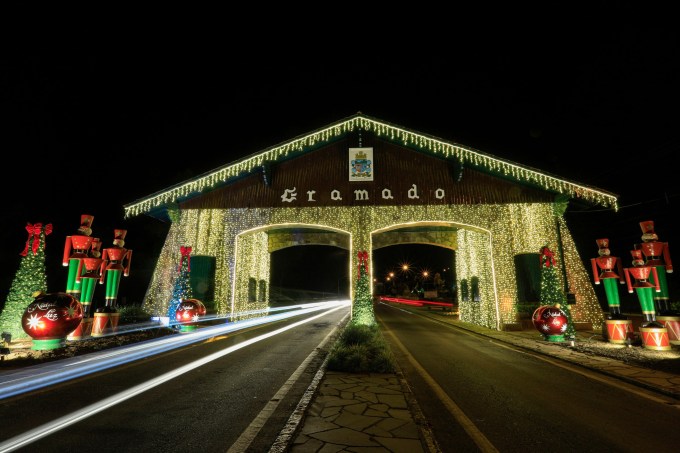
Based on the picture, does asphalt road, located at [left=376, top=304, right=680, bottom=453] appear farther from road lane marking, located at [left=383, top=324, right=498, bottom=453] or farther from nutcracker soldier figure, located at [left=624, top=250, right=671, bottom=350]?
nutcracker soldier figure, located at [left=624, top=250, right=671, bottom=350]

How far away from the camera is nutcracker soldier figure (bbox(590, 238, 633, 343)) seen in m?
10.1

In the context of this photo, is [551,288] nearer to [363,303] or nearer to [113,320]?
[363,303]

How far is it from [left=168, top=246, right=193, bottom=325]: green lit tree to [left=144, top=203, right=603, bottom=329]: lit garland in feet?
4.82

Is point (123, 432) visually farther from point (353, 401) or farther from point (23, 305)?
point (23, 305)

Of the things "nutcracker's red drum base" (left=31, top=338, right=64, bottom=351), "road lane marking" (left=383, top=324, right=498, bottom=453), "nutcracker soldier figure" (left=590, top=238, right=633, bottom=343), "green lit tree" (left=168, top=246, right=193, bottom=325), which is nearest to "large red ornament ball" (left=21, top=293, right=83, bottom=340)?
"nutcracker's red drum base" (left=31, top=338, right=64, bottom=351)

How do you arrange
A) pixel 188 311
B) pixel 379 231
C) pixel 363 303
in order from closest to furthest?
pixel 188 311, pixel 363 303, pixel 379 231

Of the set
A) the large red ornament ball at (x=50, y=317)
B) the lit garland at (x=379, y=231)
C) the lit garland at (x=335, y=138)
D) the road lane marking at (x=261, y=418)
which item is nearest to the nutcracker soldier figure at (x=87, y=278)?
the large red ornament ball at (x=50, y=317)

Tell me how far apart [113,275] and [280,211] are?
23.6ft

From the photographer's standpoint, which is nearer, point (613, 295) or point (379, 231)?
point (613, 295)

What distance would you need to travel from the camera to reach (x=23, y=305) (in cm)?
1056

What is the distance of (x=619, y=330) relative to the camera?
33.2 feet

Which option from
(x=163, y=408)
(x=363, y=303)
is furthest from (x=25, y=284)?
(x=363, y=303)

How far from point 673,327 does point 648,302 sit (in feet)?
2.75

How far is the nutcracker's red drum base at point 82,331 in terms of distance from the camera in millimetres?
10242
